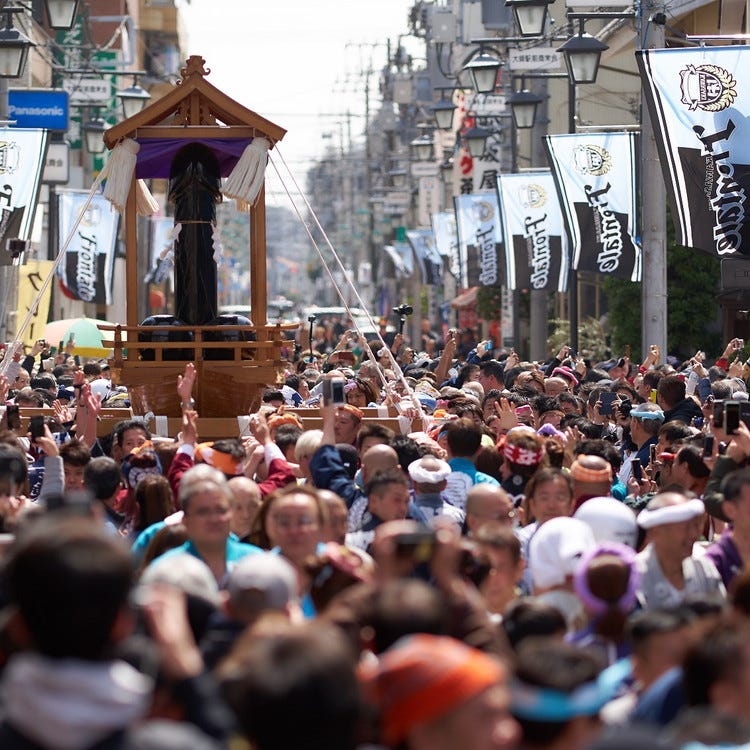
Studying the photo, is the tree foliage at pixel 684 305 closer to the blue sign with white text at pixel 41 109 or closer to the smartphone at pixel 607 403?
the blue sign with white text at pixel 41 109

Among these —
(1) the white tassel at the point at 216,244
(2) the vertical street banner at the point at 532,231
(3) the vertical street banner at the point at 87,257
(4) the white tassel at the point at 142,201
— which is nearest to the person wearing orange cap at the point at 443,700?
(1) the white tassel at the point at 216,244

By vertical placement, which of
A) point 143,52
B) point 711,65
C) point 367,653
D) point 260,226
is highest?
point 143,52

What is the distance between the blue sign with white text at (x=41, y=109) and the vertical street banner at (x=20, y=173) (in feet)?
28.6

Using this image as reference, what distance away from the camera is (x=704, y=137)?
1502cm

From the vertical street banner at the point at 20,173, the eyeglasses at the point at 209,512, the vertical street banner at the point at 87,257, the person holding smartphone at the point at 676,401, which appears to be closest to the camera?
the eyeglasses at the point at 209,512

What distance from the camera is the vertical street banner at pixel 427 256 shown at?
45.5 meters

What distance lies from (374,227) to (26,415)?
72917mm

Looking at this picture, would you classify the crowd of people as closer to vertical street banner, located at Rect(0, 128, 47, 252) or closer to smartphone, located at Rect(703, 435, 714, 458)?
smartphone, located at Rect(703, 435, 714, 458)

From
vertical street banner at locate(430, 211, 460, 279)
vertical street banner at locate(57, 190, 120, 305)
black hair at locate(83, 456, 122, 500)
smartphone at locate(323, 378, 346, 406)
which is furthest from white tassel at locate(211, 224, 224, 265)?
vertical street banner at locate(430, 211, 460, 279)

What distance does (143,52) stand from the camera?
7400 centimetres

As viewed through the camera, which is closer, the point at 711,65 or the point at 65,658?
the point at 65,658

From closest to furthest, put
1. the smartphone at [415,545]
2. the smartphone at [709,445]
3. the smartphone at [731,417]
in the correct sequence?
the smartphone at [415,545]
the smartphone at [731,417]
the smartphone at [709,445]

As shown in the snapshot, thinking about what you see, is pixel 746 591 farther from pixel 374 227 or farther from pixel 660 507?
pixel 374 227

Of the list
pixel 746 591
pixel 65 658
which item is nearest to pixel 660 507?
pixel 746 591
